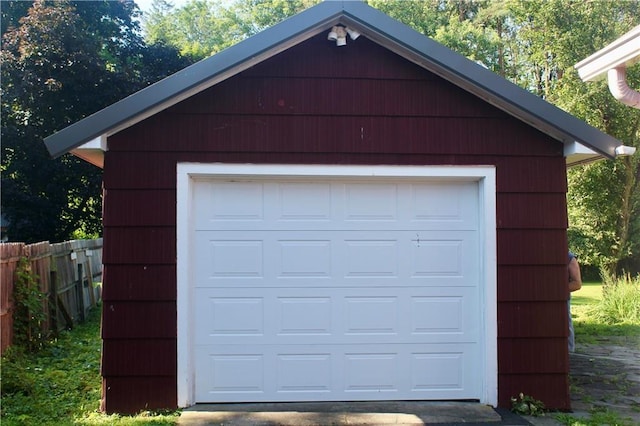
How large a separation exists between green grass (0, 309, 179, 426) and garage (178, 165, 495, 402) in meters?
0.94

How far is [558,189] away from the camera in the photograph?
6.02m

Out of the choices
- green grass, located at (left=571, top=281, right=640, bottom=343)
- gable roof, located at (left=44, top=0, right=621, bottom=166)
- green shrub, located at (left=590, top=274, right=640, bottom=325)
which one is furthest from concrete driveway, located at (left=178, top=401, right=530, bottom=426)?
green shrub, located at (left=590, top=274, right=640, bottom=325)

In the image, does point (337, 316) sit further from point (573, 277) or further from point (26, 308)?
point (26, 308)

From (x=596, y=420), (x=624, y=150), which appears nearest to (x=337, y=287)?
(x=596, y=420)

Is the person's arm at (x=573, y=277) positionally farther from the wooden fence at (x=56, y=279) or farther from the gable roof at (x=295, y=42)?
the wooden fence at (x=56, y=279)

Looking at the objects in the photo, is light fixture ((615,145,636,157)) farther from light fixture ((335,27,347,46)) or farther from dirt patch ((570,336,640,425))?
light fixture ((335,27,347,46))

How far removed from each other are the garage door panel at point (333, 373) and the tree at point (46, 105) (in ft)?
45.3

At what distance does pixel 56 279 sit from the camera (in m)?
9.66

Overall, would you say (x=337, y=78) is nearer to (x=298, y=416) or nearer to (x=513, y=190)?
(x=513, y=190)

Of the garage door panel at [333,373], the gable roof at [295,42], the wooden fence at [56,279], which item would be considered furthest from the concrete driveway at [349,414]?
the wooden fence at [56,279]

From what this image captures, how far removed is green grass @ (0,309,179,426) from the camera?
554 centimetres

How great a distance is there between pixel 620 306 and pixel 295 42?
31.4 ft

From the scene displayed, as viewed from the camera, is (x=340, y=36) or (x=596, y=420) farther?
(x=340, y=36)

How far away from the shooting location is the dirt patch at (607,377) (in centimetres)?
621
